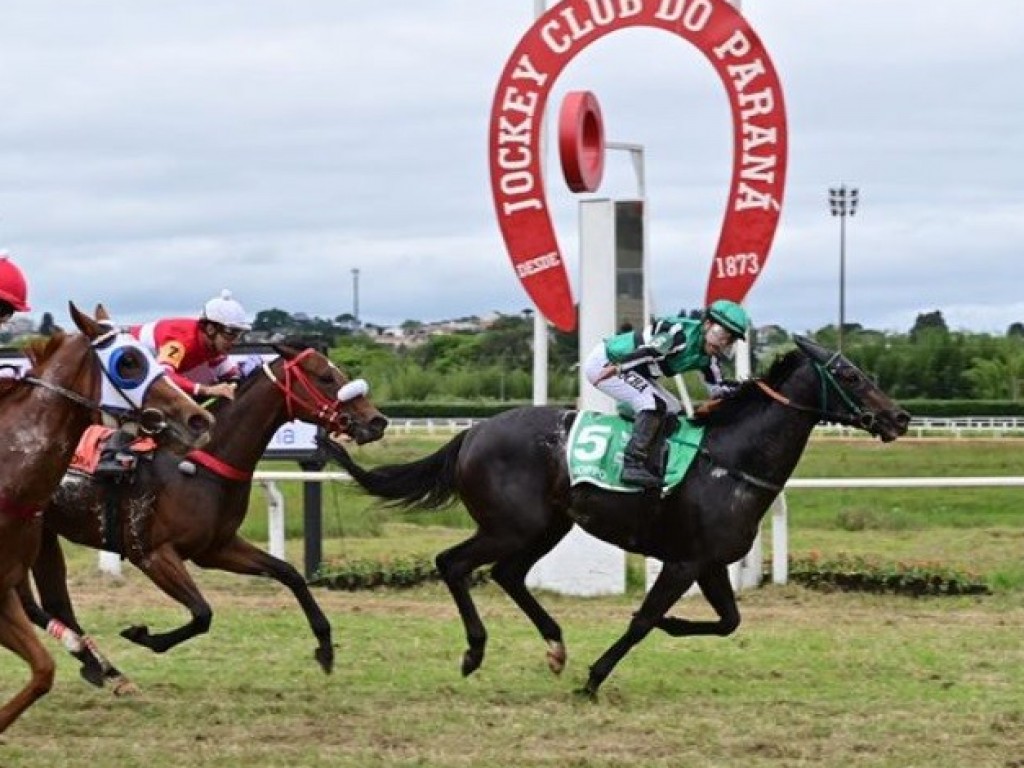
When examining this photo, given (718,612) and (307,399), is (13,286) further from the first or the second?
(718,612)

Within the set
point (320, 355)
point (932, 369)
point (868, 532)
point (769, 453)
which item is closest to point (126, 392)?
point (320, 355)

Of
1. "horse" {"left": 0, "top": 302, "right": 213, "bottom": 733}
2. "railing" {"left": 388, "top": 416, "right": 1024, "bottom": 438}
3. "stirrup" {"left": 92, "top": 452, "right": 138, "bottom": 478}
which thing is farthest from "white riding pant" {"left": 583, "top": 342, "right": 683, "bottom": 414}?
"railing" {"left": 388, "top": 416, "right": 1024, "bottom": 438}

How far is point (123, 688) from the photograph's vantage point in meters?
8.44

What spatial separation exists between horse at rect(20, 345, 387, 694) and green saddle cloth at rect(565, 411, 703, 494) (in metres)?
0.95

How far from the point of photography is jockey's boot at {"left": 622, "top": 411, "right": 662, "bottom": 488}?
8609mm

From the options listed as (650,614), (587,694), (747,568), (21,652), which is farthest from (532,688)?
(747,568)

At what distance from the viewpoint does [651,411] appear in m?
8.73

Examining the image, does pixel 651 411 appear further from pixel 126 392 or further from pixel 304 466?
pixel 304 466

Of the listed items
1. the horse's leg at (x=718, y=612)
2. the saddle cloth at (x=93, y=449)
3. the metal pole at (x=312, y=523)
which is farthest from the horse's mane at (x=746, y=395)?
the metal pole at (x=312, y=523)

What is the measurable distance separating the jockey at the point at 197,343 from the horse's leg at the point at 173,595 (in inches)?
25.2

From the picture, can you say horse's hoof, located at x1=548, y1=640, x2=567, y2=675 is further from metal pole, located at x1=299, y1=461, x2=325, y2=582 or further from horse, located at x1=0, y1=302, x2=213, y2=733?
metal pole, located at x1=299, y1=461, x2=325, y2=582

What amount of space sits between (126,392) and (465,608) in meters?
2.91

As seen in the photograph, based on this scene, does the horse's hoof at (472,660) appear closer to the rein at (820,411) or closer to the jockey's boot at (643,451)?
the jockey's boot at (643,451)

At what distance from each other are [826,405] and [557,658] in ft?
5.79
